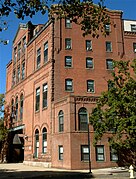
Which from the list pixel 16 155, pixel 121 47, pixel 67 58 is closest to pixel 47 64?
pixel 67 58

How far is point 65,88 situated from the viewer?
36.8 meters

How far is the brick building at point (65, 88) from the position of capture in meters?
31.0

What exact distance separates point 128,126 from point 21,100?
30.1 meters

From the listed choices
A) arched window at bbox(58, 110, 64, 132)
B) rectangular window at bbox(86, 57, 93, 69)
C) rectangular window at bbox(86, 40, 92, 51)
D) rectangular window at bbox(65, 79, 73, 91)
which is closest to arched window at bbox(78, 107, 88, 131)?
arched window at bbox(58, 110, 64, 132)

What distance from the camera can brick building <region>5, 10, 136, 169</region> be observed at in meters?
31.0

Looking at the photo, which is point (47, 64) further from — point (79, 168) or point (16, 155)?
point (16, 155)

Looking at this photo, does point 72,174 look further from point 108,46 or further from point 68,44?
point 108,46

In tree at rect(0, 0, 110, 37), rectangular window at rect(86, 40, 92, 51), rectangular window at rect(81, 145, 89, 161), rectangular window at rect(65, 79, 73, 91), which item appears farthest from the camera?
rectangular window at rect(86, 40, 92, 51)

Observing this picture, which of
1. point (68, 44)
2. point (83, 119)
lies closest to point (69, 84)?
point (68, 44)

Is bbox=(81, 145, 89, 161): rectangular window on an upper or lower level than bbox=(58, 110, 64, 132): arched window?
lower

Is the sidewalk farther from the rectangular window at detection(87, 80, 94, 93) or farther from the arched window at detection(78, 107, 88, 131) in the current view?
the rectangular window at detection(87, 80, 94, 93)

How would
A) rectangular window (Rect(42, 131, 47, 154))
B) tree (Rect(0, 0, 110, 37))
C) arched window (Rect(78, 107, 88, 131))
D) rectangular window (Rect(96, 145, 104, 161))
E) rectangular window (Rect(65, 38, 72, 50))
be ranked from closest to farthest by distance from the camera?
1. tree (Rect(0, 0, 110, 37))
2. rectangular window (Rect(96, 145, 104, 161))
3. arched window (Rect(78, 107, 88, 131))
4. rectangular window (Rect(42, 131, 47, 154))
5. rectangular window (Rect(65, 38, 72, 50))

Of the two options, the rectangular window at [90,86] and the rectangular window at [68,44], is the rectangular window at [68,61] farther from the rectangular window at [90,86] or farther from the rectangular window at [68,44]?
the rectangular window at [90,86]

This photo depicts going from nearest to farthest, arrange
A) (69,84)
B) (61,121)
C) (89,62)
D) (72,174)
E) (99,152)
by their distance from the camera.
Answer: (72,174) → (99,152) → (61,121) → (69,84) → (89,62)
